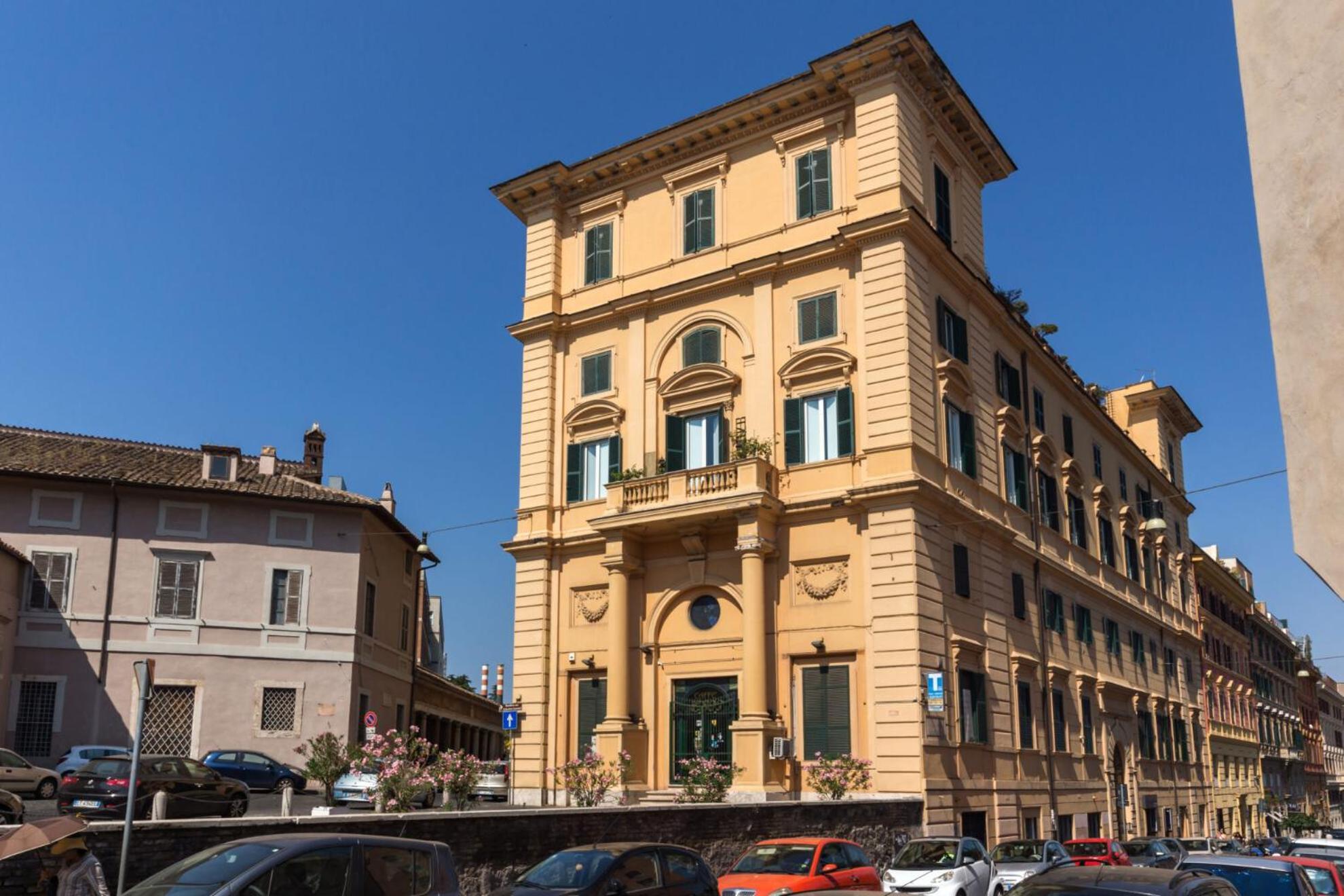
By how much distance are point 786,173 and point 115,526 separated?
23.7 metres

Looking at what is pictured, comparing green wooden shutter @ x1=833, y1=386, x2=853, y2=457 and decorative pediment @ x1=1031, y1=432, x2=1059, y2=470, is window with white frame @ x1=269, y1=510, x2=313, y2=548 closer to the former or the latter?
green wooden shutter @ x1=833, y1=386, x2=853, y2=457

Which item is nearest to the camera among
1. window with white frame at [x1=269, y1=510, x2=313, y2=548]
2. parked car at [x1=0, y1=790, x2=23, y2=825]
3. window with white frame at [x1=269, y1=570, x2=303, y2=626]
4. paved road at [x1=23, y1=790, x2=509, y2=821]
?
parked car at [x1=0, y1=790, x2=23, y2=825]

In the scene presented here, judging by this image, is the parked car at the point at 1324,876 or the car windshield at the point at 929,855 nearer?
the parked car at the point at 1324,876

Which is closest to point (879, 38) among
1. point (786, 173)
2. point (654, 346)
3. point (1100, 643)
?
point (786, 173)

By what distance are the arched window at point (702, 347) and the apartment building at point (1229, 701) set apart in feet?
121

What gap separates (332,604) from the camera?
130ft

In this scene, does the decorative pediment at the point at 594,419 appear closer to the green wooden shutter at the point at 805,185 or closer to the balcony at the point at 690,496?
the balcony at the point at 690,496

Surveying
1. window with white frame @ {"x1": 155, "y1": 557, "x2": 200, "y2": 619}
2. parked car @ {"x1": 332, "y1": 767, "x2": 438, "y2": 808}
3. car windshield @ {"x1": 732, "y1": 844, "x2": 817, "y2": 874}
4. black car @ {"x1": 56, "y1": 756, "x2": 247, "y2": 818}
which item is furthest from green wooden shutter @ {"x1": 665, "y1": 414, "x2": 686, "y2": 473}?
window with white frame @ {"x1": 155, "y1": 557, "x2": 200, "y2": 619}

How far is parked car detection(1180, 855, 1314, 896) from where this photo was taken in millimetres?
13523

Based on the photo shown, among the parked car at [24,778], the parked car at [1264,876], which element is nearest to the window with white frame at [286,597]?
the parked car at [24,778]

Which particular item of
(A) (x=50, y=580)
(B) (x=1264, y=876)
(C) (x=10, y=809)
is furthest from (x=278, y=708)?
(B) (x=1264, y=876)

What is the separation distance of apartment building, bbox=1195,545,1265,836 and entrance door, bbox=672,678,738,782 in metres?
35.0

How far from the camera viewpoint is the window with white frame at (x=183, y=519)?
38.4 metres

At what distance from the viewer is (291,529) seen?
3984cm
